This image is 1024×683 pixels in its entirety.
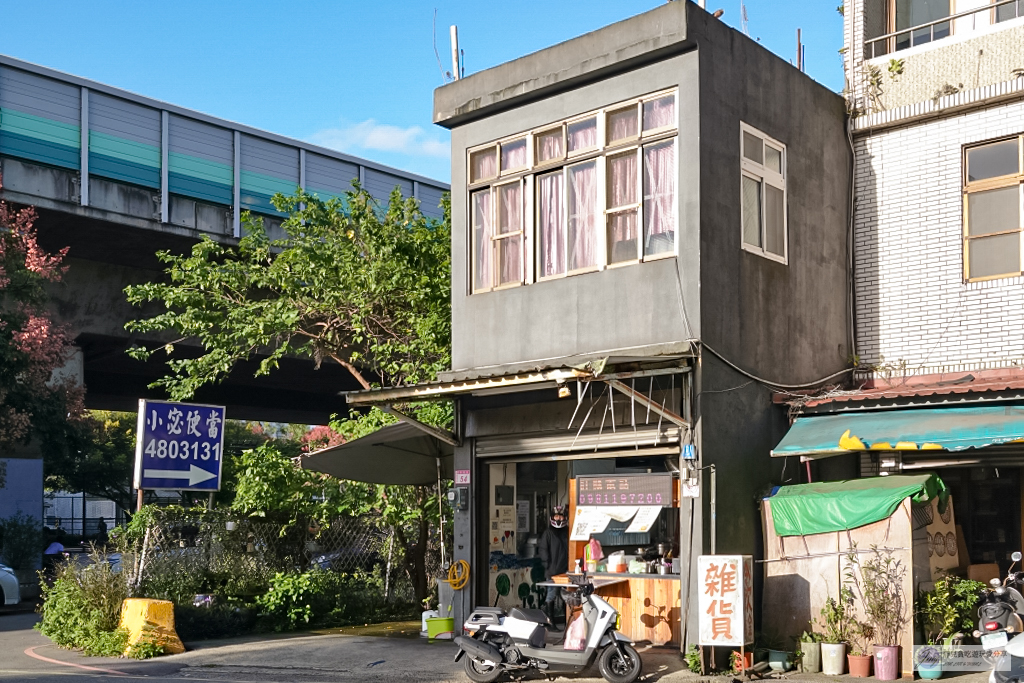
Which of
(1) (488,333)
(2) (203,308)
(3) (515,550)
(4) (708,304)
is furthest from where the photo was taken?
(2) (203,308)

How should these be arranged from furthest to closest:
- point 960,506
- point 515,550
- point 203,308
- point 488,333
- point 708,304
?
point 203,308
point 515,550
point 488,333
point 960,506
point 708,304

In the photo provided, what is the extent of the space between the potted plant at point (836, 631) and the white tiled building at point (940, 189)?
3.66 metres

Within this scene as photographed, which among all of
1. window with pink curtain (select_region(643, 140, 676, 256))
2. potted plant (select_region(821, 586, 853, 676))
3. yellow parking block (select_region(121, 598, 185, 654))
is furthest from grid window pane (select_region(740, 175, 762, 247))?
yellow parking block (select_region(121, 598, 185, 654))

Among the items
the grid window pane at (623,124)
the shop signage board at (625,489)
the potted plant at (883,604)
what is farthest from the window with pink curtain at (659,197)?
the potted plant at (883,604)

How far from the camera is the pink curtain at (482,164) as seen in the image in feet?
53.1

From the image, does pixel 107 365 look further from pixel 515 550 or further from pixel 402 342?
pixel 515 550

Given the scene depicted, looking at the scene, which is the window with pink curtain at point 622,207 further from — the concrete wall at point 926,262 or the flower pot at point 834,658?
the flower pot at point 834,658

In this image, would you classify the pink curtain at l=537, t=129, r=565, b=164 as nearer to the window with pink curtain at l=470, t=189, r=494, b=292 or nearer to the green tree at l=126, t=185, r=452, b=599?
the window with pink curtain at l=470, t=189, r=494, b=292

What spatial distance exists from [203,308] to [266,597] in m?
5.71

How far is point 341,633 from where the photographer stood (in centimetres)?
1767

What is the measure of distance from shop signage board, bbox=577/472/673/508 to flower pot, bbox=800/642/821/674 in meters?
2.33

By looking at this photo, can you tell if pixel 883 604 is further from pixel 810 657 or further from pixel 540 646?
pixel 540 646

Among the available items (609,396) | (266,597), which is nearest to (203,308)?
(266,597)

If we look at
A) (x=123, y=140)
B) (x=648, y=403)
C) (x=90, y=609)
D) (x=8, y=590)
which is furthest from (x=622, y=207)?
(x=123, y=140)
